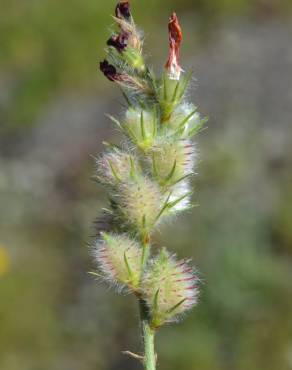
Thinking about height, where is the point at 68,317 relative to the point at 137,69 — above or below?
above

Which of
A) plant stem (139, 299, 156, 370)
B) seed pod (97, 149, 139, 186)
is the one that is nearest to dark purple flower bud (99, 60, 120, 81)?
seed pod (97, 149, 139, 186)

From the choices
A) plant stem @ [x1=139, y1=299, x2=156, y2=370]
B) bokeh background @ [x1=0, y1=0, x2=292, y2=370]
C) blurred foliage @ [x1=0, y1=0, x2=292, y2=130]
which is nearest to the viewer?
plant stem @ [x1=139, y1=299, x2=156, y2=370]

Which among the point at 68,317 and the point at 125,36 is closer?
the point at 125,36

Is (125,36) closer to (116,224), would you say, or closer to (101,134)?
(116,224)

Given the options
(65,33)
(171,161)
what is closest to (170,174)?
(171,161)

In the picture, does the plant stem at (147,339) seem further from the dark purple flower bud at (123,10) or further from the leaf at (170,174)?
the dark purple flower bud at (123,10)

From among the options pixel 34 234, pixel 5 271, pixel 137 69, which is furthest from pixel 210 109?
pixel 137 69

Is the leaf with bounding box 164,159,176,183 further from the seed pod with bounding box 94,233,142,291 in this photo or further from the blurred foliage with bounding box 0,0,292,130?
the blurred foliage with bounding box 0,0,292,130
